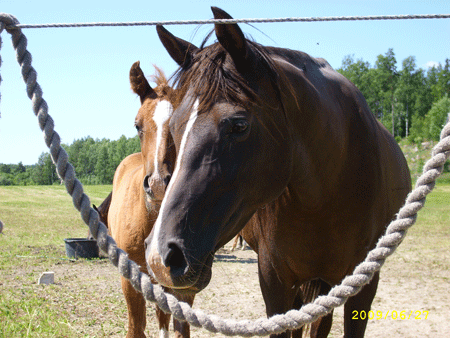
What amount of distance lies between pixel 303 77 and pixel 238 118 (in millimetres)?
673

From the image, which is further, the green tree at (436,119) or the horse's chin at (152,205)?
the green tree at (436,119)

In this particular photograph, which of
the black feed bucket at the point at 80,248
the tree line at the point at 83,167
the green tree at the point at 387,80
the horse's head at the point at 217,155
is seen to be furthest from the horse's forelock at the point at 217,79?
the green tree at the point at 387,80

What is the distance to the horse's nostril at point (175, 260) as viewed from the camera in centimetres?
135

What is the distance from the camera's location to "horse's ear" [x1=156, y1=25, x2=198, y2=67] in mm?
1983

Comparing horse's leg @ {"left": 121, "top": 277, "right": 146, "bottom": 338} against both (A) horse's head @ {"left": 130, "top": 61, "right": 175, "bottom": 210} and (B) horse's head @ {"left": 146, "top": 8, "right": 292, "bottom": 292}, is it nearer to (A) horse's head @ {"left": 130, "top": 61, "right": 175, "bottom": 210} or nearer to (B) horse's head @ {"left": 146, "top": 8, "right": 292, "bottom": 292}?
(A) horse's head @ {"left": 130, "top": 61, "right": 175, "bottom": 210}

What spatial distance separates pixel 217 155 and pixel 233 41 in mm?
546

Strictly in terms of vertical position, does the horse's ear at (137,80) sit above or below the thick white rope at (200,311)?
above

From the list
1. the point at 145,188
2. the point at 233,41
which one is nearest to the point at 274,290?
the point at 145,188

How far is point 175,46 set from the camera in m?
2.01

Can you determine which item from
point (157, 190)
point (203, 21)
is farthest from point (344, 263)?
point (203, 21)

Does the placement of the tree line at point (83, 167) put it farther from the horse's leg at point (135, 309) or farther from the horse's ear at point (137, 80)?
the horse's leg at point (135, 309)

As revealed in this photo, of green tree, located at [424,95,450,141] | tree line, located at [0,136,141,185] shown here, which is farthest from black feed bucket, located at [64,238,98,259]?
green tree, located at [424,95,450,141]

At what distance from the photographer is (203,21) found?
63.0 inches
